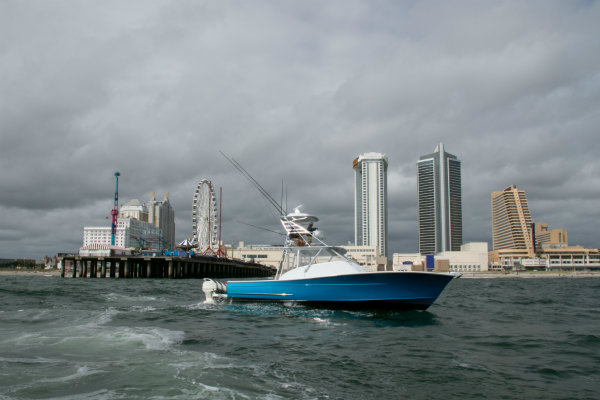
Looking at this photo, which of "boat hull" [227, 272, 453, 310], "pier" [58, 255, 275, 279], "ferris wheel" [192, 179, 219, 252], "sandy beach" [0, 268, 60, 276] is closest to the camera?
"boat hull" [227, 272, 453, 310]

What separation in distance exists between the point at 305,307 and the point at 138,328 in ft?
21.5

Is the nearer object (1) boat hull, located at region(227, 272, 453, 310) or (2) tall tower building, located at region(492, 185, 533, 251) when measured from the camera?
(1) boat hull, located at region(227, 272, 453, 310)

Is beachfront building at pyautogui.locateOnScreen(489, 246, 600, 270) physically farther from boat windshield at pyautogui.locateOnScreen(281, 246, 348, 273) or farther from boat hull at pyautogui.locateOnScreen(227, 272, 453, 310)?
boat hull at pyautogui.locateOnScreen(227, 272, 453, 310)

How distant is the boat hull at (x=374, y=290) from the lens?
47.8 ft

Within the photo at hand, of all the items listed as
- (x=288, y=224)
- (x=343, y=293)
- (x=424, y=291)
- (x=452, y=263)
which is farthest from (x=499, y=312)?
(x=452, y=263)

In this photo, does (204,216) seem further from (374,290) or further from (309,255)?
(374,290)

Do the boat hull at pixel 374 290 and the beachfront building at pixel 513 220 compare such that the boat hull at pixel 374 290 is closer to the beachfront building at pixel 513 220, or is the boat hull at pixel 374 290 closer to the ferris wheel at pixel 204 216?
the ferris wheel at pixel 204 216

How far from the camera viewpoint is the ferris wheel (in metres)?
88.1

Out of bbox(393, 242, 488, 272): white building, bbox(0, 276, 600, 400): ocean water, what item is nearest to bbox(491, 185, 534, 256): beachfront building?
bbox(393, 242, 488, 272): white building

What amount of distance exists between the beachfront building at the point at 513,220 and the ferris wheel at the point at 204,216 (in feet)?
437

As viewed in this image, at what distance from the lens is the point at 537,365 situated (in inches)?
301

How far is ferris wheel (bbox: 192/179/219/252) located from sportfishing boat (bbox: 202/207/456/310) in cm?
7157

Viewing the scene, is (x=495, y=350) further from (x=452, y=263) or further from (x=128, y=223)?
(x=128, y=223)

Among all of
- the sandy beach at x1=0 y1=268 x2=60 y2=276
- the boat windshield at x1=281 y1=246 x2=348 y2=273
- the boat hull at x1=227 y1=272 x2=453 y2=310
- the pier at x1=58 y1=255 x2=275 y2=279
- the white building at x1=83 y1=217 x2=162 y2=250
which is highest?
the white building at x1=83 y1=217 x2=162 y2=250
